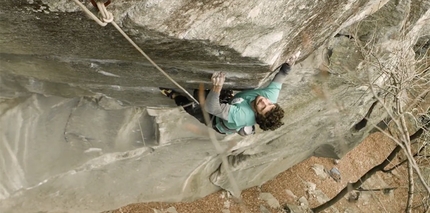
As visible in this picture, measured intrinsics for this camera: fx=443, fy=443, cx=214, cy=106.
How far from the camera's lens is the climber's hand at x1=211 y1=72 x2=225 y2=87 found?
4.25m

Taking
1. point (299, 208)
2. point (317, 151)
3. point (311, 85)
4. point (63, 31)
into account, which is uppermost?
point (63, 31)

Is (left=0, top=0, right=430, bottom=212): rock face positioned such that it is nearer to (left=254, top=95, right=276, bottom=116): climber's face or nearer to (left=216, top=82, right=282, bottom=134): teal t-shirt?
(left=216, top=82, right=282, bottom=134): teal t-shirt

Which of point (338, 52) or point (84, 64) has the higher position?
point (84, 64)

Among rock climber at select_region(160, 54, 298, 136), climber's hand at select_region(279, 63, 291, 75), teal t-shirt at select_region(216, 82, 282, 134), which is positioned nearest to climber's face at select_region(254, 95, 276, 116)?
rock climber at select_region(160, 54, 298, 136)

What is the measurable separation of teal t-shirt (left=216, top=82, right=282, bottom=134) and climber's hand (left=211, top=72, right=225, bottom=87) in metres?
0.45

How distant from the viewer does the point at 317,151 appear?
11.6 m

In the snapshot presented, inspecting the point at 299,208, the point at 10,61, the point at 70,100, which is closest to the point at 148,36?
the point at 10,61

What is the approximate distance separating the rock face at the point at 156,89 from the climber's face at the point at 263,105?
0.80 ft

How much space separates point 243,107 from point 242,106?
2 cm

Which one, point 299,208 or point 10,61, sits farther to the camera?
point 299,208

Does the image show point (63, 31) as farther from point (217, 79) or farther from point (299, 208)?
point (299, 208)

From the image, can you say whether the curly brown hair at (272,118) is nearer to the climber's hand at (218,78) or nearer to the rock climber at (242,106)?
the rock climber at (242,106)

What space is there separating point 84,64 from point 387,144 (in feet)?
42.1

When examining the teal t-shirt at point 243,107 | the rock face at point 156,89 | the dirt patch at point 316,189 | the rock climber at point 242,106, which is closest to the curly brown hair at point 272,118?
the rock climber at point 242,106
